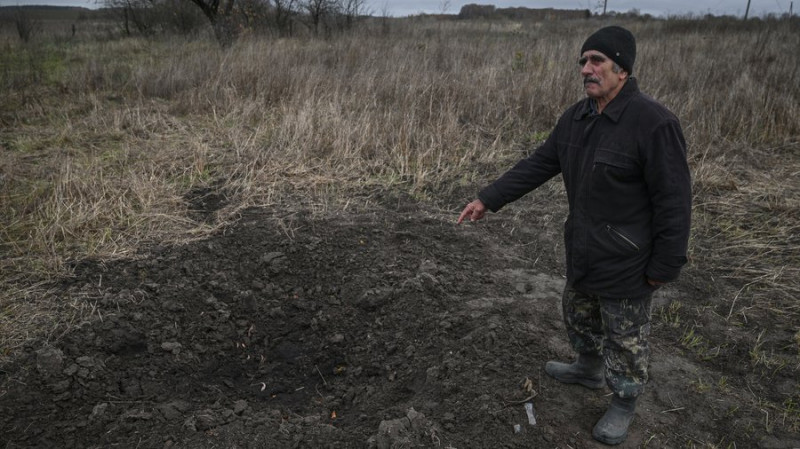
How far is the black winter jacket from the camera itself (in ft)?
5.90

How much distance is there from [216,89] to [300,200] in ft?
11.4

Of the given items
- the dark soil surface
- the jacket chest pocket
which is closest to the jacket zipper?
the jacket chest pocket

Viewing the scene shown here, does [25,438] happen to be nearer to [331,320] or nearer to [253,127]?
[331,320]

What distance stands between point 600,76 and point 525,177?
574 mm

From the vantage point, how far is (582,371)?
8.13 feet

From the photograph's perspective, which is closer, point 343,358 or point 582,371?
point 582,371

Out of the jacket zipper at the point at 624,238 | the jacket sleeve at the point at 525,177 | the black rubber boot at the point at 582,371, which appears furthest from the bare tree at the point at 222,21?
the jacket zipper at the point at 624,238

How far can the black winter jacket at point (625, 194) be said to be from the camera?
5.90 ft

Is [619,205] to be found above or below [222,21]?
below

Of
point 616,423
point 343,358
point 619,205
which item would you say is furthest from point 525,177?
point 343,358

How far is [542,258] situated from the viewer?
3.82 m

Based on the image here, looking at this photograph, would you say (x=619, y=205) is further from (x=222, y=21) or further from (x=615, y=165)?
(x=222, y=21)

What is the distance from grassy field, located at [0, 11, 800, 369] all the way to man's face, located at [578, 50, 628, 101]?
1.88 metres

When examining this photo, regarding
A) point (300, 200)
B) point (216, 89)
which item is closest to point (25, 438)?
point (300, 200)
